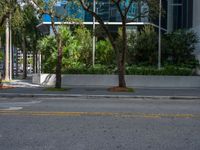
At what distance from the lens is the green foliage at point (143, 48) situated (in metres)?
31.4

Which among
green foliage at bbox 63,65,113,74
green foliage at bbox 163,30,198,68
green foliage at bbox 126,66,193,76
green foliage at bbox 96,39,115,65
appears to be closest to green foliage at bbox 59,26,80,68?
green foliage at bbox 63,65,113,74

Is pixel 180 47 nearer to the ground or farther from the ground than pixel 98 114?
farther from the ground

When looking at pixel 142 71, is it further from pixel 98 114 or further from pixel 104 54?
pixel 98 114

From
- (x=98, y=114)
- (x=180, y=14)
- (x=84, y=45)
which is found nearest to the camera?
(x=98, y=114)

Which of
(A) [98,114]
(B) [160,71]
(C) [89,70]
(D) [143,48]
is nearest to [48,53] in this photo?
(C) [89,70]

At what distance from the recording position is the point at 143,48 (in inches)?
1242

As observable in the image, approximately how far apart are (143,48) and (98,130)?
22953 millimetres

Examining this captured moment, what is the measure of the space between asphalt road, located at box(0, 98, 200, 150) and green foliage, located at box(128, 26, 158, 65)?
1929 centimetres

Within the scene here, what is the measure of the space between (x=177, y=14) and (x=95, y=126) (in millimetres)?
35096

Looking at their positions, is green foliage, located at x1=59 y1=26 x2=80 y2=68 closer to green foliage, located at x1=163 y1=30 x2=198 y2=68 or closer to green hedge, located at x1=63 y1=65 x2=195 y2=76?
green hedge, located at x1=63 y1=65 x2=195 y2=76

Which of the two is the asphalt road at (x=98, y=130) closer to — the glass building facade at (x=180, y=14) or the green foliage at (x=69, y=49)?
the green foliage at (x=69, y=49)

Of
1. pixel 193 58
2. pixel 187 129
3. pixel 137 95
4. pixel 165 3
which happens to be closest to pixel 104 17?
pixel 165 3

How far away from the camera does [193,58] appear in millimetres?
31797

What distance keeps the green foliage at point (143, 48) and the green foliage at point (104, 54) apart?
164 cm
